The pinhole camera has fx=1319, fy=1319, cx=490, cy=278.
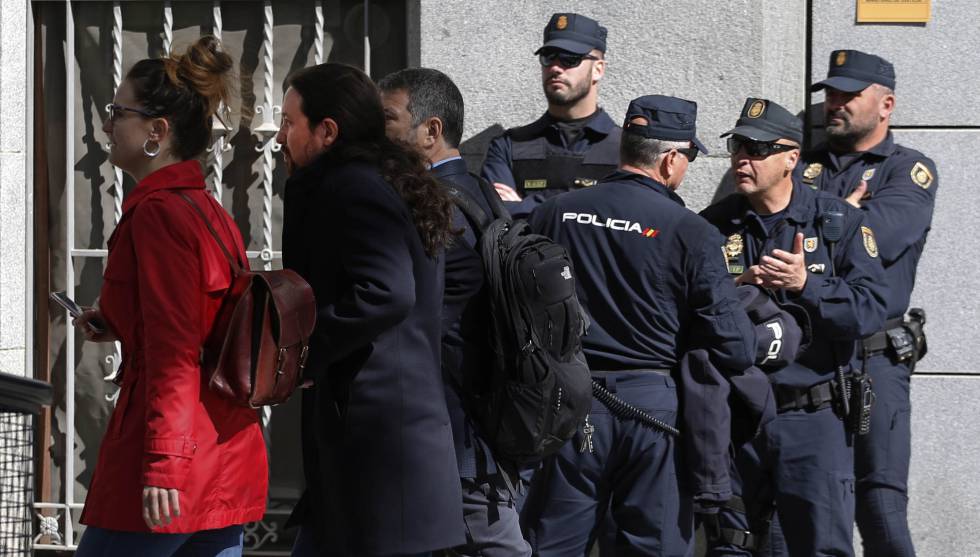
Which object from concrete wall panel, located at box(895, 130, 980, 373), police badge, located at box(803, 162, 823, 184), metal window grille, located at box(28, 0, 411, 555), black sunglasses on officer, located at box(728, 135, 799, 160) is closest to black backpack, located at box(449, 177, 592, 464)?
black sunglasses on officer, located at box(728, 135, 799, 160)

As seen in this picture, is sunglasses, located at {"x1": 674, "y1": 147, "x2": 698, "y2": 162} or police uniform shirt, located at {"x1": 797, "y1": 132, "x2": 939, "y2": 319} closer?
sunglasses, located at {"x1": 674, "y1": 147, "x2": 698, "y2": 162}

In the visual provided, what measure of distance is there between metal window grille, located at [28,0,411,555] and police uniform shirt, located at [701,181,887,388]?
1.90m

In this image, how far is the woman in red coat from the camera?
10.0ft

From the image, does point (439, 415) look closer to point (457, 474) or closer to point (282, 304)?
point (457, 474)

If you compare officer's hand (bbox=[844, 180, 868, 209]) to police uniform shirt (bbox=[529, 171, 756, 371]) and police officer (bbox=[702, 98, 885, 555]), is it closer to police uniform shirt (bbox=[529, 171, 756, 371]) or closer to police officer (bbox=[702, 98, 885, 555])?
police officer (bbox=[702, 98, 885, 555])

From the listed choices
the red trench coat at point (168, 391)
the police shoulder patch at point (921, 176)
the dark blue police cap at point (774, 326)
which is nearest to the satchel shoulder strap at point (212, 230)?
the red trench coat at point (168, 391)

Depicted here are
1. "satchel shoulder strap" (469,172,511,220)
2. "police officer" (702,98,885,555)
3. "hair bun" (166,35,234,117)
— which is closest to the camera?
"hair bun" (166,35,234,117)

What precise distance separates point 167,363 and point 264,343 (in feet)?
0.74

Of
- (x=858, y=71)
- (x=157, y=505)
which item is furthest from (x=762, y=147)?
(x=157, y=505)

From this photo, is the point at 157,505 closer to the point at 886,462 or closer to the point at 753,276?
the point at 753,276

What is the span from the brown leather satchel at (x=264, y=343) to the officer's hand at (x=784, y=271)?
2.21m

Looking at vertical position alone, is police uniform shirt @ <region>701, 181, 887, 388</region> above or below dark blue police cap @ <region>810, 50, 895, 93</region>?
below

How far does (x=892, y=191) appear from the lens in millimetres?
5398

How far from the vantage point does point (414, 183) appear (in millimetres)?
3285
